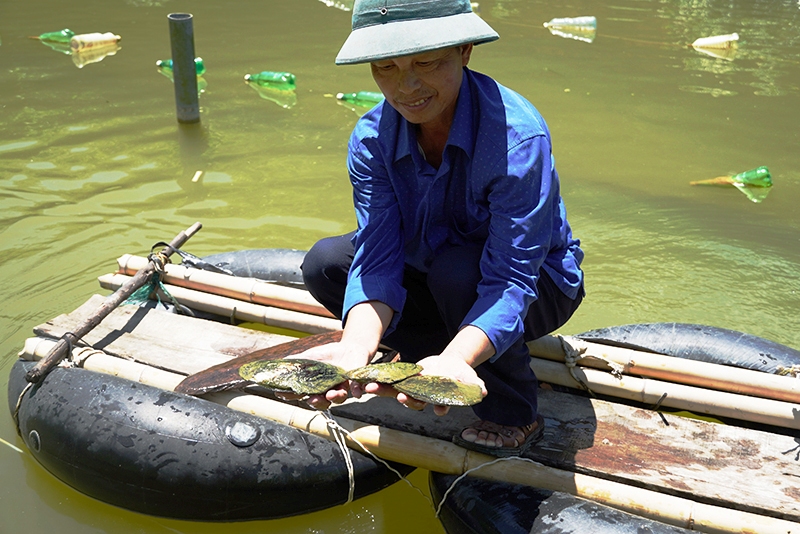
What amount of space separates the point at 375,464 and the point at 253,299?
3.42 ft

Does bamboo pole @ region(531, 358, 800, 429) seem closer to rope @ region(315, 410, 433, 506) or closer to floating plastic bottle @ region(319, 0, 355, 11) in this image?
rope @ region(315, 410, 433, 506)

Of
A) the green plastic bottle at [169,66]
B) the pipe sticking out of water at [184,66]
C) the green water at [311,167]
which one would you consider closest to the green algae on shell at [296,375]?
the green water at [311,167]

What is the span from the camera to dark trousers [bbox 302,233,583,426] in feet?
7.03

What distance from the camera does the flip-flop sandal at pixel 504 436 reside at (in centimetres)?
224

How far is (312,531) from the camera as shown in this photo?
240 centimetres

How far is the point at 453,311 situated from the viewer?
2.16 metres

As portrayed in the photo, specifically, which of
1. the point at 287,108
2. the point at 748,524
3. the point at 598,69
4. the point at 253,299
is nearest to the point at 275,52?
the point at 287,108

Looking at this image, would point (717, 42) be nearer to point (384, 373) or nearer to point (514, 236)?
point (514, 236)

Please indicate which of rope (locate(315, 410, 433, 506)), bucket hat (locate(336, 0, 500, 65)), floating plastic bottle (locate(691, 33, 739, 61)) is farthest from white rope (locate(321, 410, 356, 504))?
floating plastic bottle (locate(691, 33, 739, 61))

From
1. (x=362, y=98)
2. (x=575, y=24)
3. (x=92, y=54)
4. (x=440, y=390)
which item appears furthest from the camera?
(x=575, y=24)

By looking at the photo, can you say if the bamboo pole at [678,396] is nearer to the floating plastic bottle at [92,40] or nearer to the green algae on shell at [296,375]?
the green algae on shell at [296,375]

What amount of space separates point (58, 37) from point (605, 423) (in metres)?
7.36

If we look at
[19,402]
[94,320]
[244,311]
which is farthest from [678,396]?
[19,402]

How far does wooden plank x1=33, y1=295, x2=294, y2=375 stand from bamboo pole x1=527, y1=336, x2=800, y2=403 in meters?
1.03
